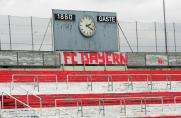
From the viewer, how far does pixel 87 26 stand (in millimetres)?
32875

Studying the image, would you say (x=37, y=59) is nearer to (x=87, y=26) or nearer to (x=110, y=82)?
(x=110, y=82)

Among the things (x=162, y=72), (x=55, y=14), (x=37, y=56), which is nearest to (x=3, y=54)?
(x=37, y=56)

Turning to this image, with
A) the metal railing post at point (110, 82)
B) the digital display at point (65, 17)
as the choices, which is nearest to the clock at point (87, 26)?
the digital display at point (65, 17)

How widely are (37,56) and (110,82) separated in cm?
439

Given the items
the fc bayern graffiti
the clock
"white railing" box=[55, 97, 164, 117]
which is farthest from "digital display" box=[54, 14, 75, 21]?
"white railing" box=[55, 97, 164, 117]

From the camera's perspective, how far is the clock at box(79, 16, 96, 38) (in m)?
32.6

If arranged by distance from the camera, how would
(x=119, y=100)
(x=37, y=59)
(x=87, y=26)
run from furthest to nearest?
(x=87, y=26) → (x=37, y=59) → (x=119, y=100)

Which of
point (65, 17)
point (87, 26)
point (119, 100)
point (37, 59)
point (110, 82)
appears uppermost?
point (65, 17)

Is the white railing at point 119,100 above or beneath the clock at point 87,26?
beneath

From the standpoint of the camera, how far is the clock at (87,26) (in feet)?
107

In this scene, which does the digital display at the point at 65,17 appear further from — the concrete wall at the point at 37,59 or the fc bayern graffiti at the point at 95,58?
the concrete wall at the point at 37,59

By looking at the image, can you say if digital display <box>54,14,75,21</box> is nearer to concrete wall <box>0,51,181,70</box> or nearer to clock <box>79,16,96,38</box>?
clock <box>79,16,96,38</box>

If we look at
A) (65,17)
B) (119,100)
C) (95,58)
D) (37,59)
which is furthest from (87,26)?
(119,100)

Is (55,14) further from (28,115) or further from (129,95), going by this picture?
(28,115)
